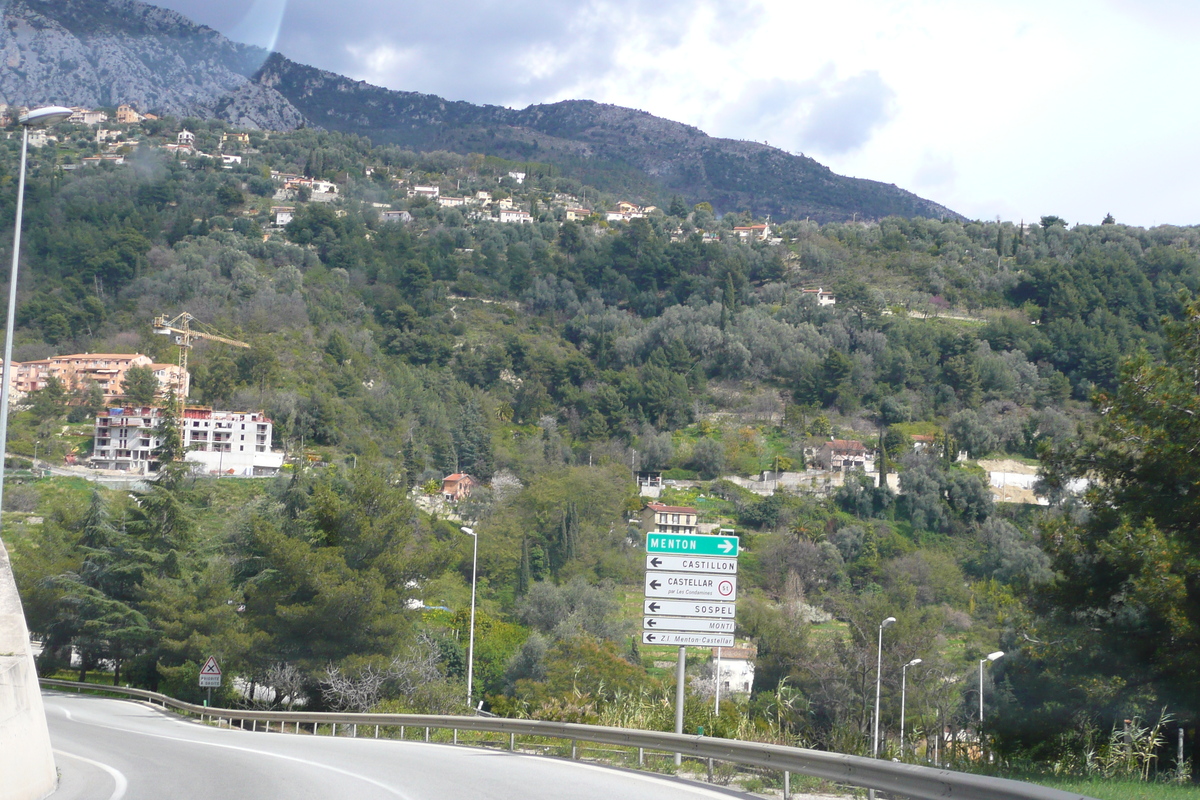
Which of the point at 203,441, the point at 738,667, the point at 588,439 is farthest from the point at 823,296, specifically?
the point at 738,667

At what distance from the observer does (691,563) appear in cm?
1066

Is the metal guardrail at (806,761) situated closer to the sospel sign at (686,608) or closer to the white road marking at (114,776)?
the sospel sign at (686,608)

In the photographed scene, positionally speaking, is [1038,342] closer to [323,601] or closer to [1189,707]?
[323,601]

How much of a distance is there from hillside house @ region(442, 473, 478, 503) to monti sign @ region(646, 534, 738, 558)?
81398 mm

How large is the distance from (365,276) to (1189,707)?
132 metres

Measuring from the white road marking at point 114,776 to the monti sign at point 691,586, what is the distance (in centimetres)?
493

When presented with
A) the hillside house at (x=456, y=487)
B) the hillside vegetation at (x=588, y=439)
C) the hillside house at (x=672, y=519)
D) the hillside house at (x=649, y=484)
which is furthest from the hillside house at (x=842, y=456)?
the hillside house at (x=456, y=487)

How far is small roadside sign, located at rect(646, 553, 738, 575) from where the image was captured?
10.6 m

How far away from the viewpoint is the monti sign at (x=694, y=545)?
34.7 ft

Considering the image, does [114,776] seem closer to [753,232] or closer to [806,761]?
[806,761]

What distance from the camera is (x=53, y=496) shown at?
68688 millimetres

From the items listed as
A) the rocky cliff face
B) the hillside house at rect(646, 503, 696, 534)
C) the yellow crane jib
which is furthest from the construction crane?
the rocky cliff face

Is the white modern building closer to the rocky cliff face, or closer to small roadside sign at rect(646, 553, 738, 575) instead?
small roadside sign at rect(646, 553, 738, 575)

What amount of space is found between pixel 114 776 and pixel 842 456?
3625 inches
